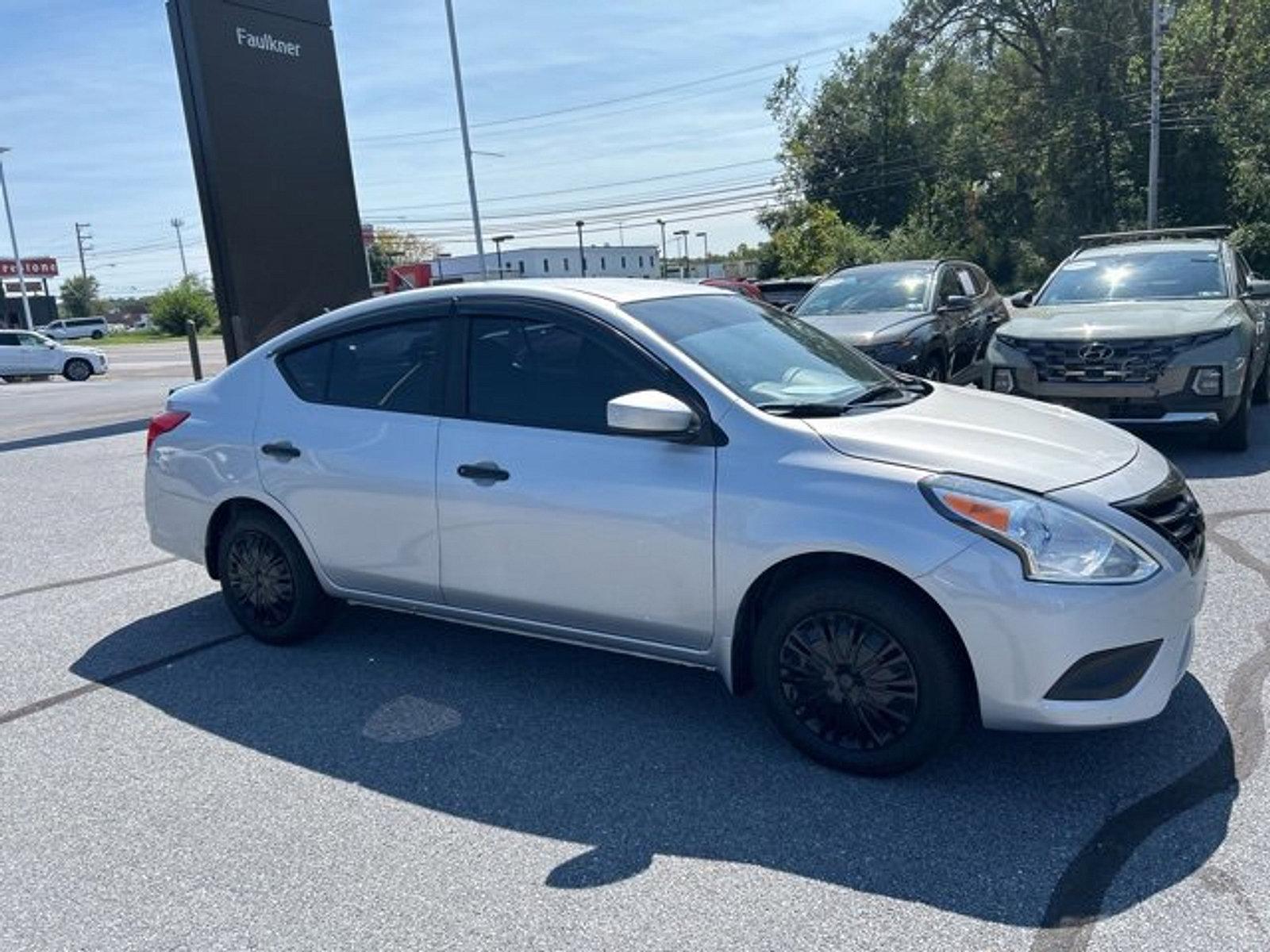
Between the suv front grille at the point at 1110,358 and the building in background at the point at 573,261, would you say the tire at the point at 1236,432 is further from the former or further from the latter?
the building in background at the point at 573,261

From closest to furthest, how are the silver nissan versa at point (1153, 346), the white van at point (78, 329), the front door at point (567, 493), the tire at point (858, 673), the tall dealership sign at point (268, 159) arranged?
the tire at point (858, 673)
the front door at point (567, 493)
the silver nissan versa at point (1153, 346)
the tall dealership sign at point (268, 159)
the white van at point (78, 329)

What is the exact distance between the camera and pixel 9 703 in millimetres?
4281

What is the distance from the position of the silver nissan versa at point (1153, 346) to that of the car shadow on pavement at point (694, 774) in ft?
13.5

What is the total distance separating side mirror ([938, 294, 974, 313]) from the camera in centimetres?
985

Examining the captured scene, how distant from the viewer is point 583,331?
3.88 meters

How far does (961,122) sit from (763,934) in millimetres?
54766

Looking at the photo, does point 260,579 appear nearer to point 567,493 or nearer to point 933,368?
point 567,493

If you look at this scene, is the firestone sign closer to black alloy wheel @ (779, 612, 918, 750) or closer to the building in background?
the building in background

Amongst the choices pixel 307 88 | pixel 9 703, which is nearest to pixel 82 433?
pixel 307 88

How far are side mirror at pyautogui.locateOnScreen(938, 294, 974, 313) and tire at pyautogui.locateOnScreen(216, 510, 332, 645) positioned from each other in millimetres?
7120

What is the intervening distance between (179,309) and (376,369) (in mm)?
78740

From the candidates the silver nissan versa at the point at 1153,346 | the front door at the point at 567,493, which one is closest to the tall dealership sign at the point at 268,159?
the silver nissan versa at the point at 1153,346

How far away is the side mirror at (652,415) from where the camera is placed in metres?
3.39

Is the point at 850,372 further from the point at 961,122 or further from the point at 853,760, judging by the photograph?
the point at 961,122
